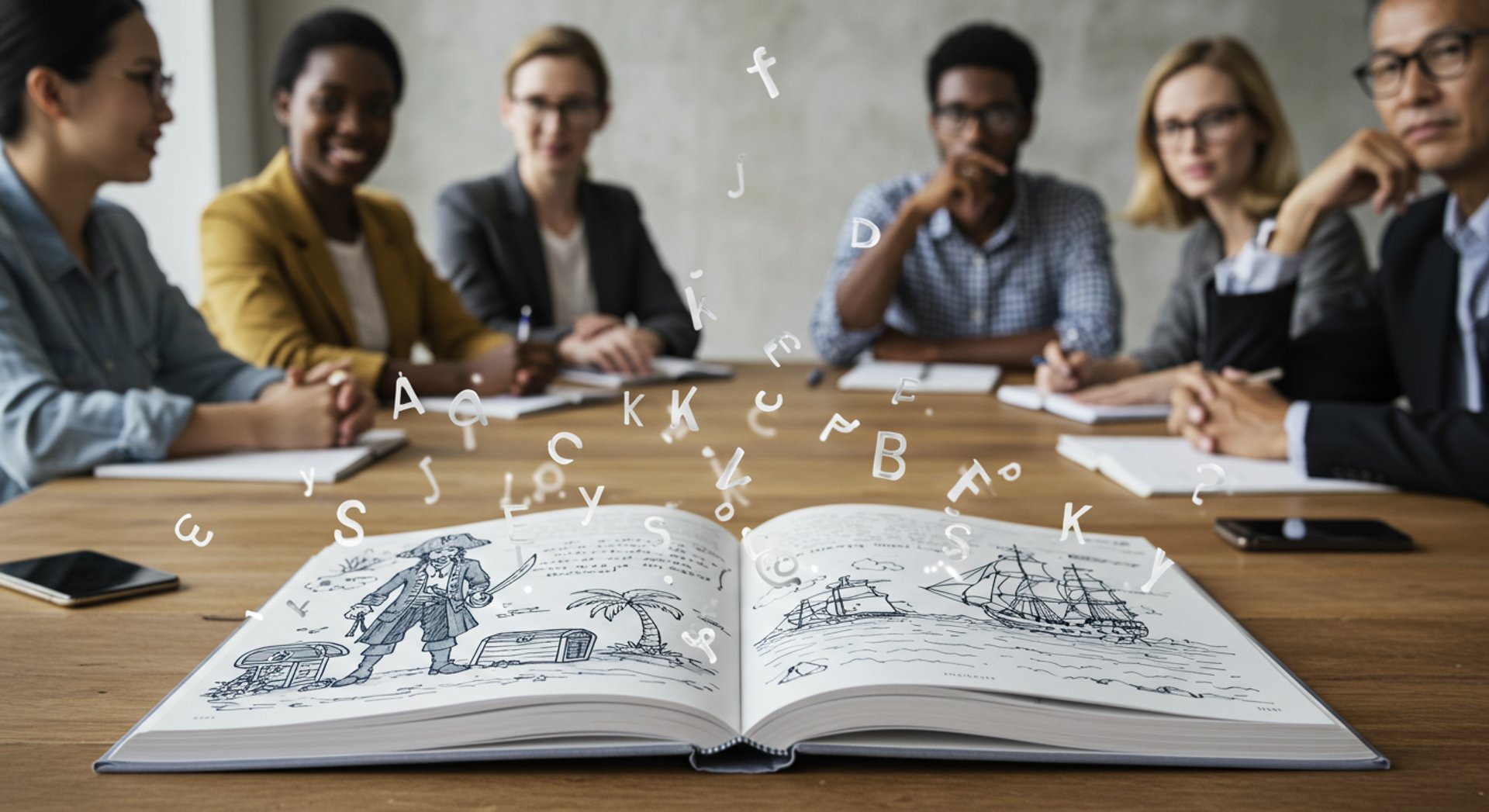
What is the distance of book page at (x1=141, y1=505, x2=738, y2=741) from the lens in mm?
566

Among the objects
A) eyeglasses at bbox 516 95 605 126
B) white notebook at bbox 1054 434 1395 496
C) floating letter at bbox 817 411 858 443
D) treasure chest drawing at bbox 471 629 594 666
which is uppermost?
eyeglasses at bbox 516 95 605 126

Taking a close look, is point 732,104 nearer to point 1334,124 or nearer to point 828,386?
point 1334,124

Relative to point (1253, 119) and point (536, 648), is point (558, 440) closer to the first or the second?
point (536, 648)

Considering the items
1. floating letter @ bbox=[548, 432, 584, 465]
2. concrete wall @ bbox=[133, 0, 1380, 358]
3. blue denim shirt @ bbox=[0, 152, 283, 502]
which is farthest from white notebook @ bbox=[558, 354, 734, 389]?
concrete wall @ bbox=[133, 0, 1380, 358]

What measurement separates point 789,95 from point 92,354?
3.25 metres

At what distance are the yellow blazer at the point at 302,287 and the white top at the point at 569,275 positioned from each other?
46 centimetres

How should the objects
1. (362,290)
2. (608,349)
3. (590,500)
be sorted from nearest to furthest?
1. (590,500)
2. (608,349)
3. (362,290)

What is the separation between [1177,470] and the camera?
4.01ft

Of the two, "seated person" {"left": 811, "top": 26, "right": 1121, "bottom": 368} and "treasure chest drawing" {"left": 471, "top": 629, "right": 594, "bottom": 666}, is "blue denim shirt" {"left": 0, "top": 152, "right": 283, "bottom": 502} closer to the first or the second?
"treasure chest drawing" {"left": 471, "top": 629, "right": 594, "bottom": 666}

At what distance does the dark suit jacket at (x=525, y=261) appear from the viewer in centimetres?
262

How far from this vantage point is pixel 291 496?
3.62ft

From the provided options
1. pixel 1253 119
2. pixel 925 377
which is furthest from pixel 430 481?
pixel 1253 119

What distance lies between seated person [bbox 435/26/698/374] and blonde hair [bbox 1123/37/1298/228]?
3.65ft

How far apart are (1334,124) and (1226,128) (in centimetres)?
244
